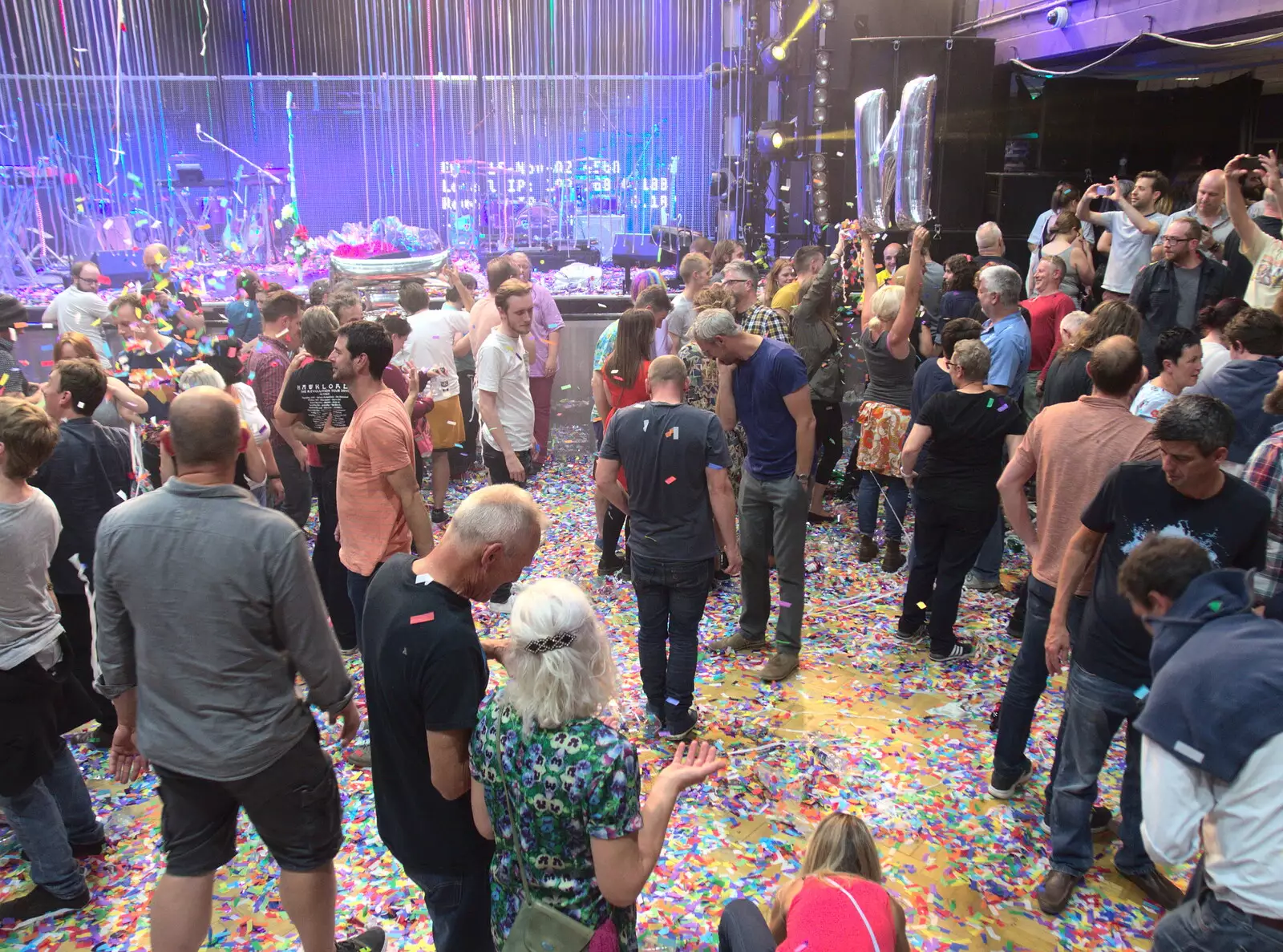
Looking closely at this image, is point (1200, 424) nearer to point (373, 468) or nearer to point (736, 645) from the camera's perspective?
point (736, 645)

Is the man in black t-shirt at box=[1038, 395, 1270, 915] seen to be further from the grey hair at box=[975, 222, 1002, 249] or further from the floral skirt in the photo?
the grey hair at box=[975, 222, 1002, 249]

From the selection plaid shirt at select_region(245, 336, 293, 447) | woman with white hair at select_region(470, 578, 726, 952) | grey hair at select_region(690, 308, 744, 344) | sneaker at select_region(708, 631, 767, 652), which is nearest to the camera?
woman with white hair at select_region(470, 578, 726, 952)

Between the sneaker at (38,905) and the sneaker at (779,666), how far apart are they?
276cm

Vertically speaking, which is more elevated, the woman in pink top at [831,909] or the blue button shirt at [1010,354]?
the blue button shirt at [1010,354]

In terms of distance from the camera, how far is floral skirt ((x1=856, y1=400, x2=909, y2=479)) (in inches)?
204

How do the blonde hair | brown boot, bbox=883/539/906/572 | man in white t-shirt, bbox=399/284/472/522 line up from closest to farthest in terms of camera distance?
the blonde hair → brown boot, bbox=883/539/906/572 → man in white t-shirt, bbox=399/284/472/522

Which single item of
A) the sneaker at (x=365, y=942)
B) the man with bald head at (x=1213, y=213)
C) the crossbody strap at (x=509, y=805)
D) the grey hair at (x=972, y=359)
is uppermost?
the man with bald head at (x=1213, y=213)

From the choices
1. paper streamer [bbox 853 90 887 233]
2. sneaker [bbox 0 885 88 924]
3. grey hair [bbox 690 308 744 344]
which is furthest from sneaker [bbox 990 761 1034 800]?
paper streamer [bbox 853 90 887 233]

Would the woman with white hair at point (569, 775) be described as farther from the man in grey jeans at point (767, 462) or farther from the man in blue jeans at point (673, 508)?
the man in grey jeans at point (767, 462)

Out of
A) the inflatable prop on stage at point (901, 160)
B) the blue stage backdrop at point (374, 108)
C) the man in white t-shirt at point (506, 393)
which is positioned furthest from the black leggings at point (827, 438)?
the blue stage backdrop at point (374, 108)

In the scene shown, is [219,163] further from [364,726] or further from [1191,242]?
[1191,242]

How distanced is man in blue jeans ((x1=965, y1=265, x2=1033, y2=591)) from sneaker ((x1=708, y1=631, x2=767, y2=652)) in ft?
4.55

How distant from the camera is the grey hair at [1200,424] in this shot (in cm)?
231

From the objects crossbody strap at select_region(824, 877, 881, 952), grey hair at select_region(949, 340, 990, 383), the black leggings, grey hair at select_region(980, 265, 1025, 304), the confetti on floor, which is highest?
grey hair at select_region(980, 265, 1025, 304)
